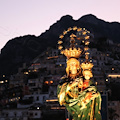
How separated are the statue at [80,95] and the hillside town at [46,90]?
118 ft

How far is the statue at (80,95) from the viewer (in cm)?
1073

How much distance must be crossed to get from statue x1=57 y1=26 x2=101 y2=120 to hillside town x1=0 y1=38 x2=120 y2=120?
35955 mm

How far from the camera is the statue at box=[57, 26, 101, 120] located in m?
10.7

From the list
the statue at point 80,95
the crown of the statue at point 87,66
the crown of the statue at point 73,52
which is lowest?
the statue at point 80,95

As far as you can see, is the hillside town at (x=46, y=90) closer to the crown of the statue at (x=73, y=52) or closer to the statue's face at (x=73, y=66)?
the crown of the statue at (x=73, y=52)

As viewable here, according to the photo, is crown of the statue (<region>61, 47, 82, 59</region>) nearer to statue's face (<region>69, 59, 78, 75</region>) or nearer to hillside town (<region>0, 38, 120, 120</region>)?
statue's face (<region>69, 59, 78, 75</region>)

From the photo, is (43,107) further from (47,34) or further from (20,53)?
(47,34)

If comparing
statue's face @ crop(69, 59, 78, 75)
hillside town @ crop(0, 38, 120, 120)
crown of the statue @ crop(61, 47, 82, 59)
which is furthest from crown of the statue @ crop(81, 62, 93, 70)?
hillside town @ crop(0, 38, 120, 120)

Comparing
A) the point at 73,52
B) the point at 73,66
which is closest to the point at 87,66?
the point at 73,66

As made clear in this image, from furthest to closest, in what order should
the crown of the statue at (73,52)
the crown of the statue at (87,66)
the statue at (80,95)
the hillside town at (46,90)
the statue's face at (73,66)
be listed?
the hillside town at (46,90), the crown of the statue at (73,52), the statue's face at (73,66), the crown of the statue at (87,66), the statue at (80,95)

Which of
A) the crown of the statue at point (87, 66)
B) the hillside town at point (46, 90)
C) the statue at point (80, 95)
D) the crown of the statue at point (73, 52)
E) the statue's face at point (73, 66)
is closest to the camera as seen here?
the statue at point (80, 95)

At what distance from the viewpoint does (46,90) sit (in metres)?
63.4

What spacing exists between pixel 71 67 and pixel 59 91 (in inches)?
42.0

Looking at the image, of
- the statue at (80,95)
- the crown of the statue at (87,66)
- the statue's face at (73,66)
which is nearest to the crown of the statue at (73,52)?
the statue's face at (73,66)
